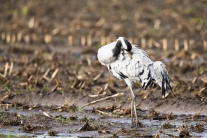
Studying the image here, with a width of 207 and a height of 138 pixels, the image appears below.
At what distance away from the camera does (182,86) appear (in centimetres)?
1119

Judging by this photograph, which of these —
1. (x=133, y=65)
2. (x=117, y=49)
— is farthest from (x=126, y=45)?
(x=133, y=65)

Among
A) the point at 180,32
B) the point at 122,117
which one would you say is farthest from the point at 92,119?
the point at 180,32

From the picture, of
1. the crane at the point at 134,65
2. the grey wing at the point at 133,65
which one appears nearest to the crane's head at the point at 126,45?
the crane at the point at 134,65

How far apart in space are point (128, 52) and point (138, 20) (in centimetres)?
1076

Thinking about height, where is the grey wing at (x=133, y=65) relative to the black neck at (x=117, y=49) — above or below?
below

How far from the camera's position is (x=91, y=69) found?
1380 cm

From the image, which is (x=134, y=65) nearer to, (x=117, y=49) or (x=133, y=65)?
(x=133, y=65)

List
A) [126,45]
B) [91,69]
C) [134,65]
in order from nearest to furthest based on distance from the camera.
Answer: [126,45]
[134,65]
[91,69]

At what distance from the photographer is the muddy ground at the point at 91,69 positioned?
30.1 feet

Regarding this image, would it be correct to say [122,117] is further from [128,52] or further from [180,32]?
[180,32]

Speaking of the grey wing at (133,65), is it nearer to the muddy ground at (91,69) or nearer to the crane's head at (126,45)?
the crane's head at (126,45)

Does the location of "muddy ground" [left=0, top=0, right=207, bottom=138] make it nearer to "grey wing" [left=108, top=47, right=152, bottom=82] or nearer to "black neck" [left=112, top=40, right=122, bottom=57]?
"grey wing" [left=108, top=47, right=152, bottom=82]

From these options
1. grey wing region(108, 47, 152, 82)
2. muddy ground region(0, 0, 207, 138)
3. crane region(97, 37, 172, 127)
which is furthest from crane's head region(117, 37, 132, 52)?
muddy ground region(0, 0, 207, 138)

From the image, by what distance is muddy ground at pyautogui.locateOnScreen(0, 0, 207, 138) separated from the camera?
30.1 feet
